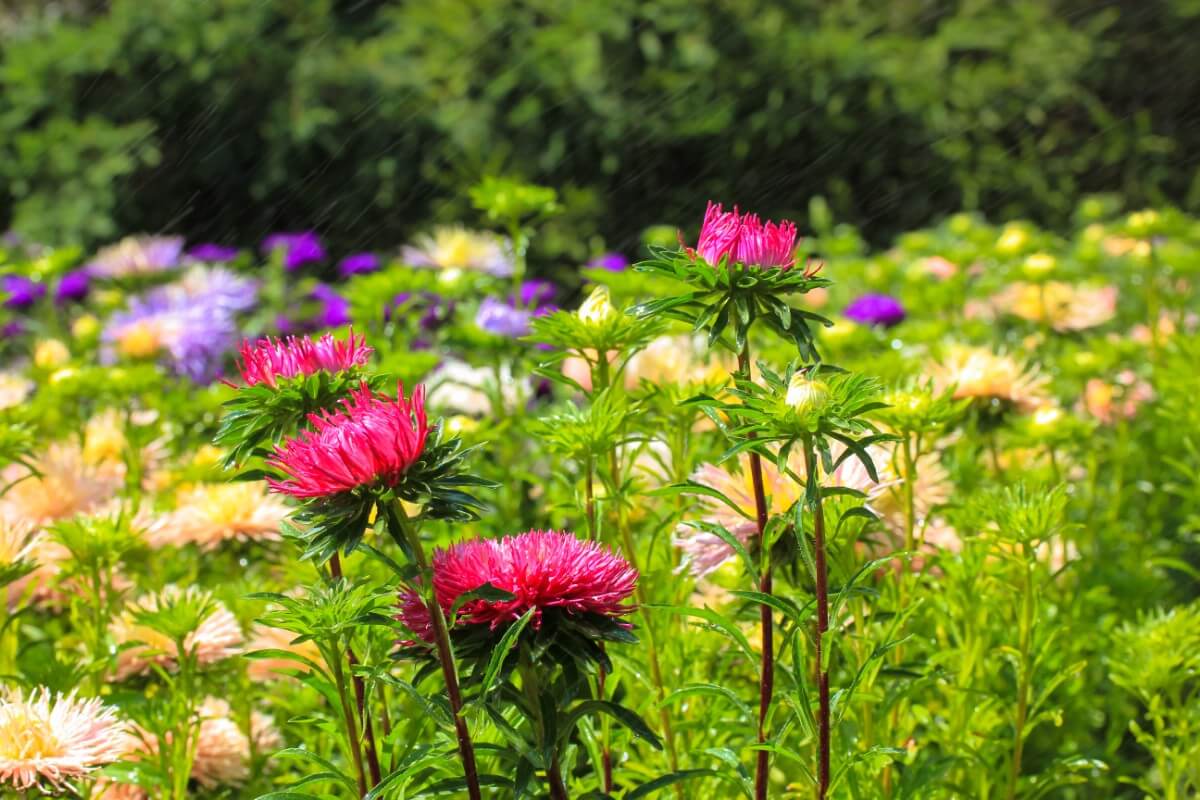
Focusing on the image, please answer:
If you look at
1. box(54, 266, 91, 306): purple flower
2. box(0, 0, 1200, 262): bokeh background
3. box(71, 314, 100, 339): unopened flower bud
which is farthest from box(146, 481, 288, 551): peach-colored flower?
box(0, 0, 1200, 262): bokeh background

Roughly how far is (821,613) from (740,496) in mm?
305

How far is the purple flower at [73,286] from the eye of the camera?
3.40 meters

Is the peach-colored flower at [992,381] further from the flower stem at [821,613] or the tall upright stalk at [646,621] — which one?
the flower stem at [821,613]

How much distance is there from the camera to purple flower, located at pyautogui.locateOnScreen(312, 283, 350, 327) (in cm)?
281

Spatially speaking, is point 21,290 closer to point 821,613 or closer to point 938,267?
point 938,267

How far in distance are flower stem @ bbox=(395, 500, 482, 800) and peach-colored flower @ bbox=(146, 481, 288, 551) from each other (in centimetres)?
79

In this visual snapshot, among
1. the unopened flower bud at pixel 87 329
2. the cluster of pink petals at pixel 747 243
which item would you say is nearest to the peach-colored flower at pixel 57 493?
the unopened flower bud at pixel 87 329

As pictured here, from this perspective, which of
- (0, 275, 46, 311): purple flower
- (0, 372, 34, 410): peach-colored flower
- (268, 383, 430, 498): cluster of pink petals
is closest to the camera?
(268, 383, 430, 498): cluster of pink petals

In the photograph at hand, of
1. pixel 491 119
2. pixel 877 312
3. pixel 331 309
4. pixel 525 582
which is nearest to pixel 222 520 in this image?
pixel 525 582

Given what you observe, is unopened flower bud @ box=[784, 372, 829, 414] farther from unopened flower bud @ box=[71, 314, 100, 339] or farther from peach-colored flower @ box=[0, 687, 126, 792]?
unopened flower bud @ box=[71, 314, 100, 339]

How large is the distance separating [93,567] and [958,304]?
1799 millimetres

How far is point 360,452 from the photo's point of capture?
0.77 meters

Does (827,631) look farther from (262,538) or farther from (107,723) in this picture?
(262,538)

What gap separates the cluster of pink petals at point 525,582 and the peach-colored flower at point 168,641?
48cm
